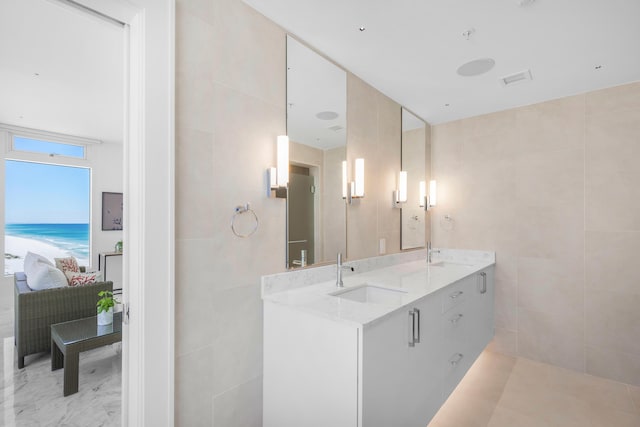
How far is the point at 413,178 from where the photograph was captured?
3025 mm

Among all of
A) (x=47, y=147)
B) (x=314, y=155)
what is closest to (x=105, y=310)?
(x=314, y=155)

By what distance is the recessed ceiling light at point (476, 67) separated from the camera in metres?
2.12

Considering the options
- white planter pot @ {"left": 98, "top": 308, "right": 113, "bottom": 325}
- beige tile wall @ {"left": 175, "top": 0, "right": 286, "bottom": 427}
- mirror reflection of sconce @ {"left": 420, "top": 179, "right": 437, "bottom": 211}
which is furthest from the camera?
mirror reflection of sconce @ {"left": 420, "top": 179, "right": 437, "bottom": 211}

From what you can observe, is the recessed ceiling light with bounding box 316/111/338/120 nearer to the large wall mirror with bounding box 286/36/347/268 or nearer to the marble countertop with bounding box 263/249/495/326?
the large wall mirror with bounding box 286/36/347/268

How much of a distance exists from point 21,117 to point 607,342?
6.78 m

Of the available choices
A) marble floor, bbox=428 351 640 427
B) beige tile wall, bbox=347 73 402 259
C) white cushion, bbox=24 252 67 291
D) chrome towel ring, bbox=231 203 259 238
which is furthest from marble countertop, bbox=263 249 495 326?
white cushion, bbox=24 252 67 291

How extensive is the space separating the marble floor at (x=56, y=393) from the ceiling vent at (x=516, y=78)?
369cm

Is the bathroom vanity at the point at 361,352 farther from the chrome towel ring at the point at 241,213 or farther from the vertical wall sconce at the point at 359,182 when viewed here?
the vertical wall sconce at the point at 359,182

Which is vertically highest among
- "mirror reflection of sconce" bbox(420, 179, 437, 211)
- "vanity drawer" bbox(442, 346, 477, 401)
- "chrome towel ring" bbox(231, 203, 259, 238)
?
"mirror reflection of sconce" bbox(420, 179, 437, 211)

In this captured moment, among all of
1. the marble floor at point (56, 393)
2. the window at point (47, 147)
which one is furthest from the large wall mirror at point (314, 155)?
the window at point (47, 147)

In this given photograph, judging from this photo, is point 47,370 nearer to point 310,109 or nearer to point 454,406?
point 310,109

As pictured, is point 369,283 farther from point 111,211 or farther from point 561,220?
point 111,211

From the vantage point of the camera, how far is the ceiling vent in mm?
2273

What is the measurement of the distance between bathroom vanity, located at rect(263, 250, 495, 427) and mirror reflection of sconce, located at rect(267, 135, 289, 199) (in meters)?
0.54
